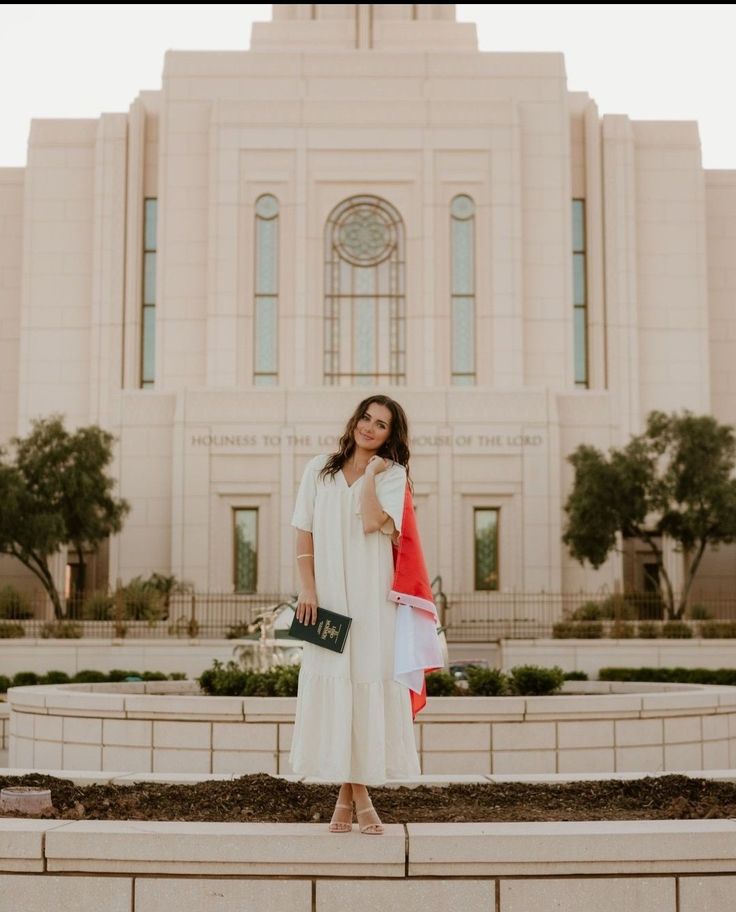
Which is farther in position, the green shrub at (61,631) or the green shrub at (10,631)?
the green shrub at (10,631)

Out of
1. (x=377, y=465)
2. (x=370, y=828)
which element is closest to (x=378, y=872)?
(x=370, y=828)

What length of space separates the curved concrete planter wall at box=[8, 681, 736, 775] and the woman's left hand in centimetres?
447

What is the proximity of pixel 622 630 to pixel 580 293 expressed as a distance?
14047 millimetres

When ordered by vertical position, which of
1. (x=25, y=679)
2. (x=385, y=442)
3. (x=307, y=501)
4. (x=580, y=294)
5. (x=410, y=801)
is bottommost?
(x=25, y=679)

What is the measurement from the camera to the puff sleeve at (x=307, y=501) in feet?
18.6

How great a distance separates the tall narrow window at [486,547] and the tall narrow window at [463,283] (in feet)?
15.3

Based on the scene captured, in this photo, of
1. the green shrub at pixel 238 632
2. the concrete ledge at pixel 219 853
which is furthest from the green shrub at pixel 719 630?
the concrete ledge at pixel 219 853

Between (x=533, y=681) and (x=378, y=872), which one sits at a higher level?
(x=533, y=681)

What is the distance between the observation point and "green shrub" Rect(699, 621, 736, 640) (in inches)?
933

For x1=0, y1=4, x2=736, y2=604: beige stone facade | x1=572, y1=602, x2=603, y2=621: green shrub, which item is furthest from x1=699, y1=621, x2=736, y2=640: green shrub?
x1=0, y1=4, x2=736, y2=604: beige stone facade

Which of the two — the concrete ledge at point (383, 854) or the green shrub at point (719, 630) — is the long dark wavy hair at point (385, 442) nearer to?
the concrete ledge at point (383, 854)

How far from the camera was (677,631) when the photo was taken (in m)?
23.7

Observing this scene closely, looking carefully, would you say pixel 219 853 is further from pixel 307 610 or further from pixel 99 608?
pixel 99 608

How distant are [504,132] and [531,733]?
26133 millimetres
